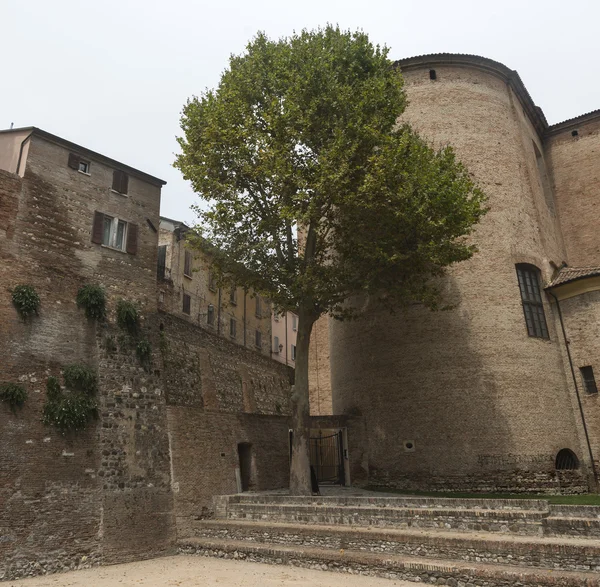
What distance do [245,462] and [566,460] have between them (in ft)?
38.5

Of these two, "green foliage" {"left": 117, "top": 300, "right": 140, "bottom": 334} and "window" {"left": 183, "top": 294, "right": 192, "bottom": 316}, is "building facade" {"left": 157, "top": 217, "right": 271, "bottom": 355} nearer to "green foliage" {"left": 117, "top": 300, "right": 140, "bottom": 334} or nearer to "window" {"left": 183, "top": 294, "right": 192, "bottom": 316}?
"window" {"left": 183, "top": 294, "right": 192, "bottom": 316}

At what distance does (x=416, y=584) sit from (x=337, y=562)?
2194 millimetres

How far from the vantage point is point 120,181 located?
57.0ft

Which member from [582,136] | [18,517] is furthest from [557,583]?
[582,136]

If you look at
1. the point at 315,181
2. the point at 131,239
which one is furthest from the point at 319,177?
the point at 131,239

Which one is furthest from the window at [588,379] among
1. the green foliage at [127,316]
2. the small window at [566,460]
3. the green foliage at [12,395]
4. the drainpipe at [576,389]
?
the green foliage at [12,395]

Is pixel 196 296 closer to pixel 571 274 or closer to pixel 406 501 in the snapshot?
pixel 571 274

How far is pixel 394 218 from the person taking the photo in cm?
1585

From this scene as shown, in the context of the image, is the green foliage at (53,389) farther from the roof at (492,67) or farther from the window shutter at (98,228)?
the roof at (492,67)

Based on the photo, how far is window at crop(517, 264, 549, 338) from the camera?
20.8m

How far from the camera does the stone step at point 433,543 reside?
9.27m

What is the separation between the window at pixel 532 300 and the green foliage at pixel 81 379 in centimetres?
1580

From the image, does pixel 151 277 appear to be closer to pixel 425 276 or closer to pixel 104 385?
pixel 104 385

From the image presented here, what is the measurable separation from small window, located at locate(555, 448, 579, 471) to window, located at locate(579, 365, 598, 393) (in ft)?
8.17
